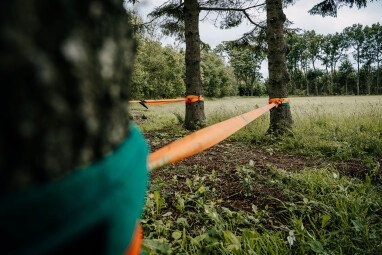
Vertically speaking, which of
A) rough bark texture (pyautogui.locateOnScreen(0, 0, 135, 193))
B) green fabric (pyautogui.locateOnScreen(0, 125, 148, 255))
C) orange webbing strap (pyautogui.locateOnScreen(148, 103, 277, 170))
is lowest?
orange webbing strap (pyautogui.locateOnScreen(148, 103, 277, 170))

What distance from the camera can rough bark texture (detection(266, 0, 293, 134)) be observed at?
566 centimetres

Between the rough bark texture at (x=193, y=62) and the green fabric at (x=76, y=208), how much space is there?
6.63 metres

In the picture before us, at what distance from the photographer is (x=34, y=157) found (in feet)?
0.99

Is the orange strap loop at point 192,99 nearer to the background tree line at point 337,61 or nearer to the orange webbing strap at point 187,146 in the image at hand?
the orange webbing strap at point 187,146

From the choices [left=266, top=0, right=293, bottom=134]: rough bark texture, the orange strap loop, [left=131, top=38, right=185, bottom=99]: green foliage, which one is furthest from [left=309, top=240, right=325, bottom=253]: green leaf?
[left=131, top=38, right=185, bottom=99]: green foliage

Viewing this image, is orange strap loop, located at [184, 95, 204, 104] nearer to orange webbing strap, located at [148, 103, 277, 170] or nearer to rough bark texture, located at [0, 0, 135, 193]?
orange webbing strap, located at [148, 103, 277, 170]

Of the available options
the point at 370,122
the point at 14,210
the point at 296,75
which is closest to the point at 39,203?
the point at 14,210

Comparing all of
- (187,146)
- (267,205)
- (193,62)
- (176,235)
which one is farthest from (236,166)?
(193,62)

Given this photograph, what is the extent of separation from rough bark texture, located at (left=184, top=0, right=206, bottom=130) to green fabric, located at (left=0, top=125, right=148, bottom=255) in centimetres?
663

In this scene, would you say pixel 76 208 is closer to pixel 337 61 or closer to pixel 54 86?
pixel 54 86

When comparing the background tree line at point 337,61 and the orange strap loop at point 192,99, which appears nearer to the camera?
the orange strap loop at point 192,99

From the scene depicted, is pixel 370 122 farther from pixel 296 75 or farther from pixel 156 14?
pixel 296 75

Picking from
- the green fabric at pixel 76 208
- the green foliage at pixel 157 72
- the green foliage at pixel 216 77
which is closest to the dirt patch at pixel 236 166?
the green fabric at pixel 76 208

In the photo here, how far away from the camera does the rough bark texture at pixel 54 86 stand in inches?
11.0
